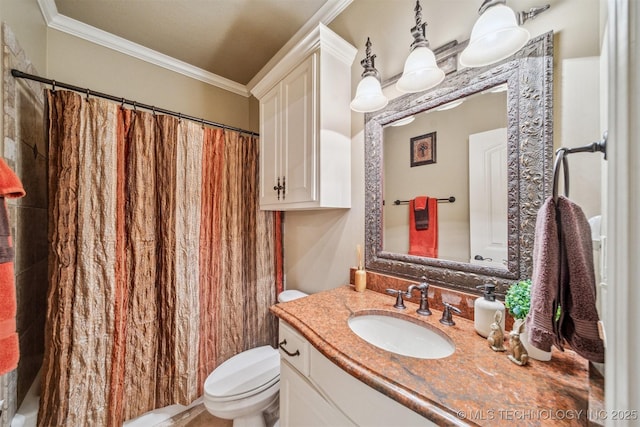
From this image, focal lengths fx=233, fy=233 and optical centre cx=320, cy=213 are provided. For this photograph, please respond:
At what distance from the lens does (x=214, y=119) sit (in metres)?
2.13

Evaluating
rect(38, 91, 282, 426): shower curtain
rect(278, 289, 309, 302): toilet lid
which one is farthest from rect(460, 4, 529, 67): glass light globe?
rect(278, 289, 309, 302): toilet lid

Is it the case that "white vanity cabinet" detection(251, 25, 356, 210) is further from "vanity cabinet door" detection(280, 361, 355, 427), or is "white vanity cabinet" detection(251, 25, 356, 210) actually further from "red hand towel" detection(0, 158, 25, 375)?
"red hand towel" detection(0, 158, 25, 375)

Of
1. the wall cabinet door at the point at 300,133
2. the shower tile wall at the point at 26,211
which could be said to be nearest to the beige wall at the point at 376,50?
the wall cabinet door at the point at 300,133

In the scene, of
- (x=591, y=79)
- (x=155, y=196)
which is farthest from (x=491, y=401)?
(x=155, y=196)

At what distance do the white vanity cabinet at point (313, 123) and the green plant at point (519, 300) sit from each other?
83 cm

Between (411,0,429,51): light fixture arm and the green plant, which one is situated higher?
(411,0,429,51): light fixture arm

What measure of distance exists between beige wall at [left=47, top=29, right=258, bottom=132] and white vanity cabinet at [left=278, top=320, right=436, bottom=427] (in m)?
1.98

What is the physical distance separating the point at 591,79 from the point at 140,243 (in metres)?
2.01

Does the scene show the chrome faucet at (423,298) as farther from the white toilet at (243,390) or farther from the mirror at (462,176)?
the white toilet at (243,390)

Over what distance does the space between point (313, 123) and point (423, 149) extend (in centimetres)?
58

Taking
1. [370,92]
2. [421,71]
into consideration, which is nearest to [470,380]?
[421,71]

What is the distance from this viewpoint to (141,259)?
1317 millimetres

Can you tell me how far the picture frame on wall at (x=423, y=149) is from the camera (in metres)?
1.04

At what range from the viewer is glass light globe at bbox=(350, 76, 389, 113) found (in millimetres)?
1118
